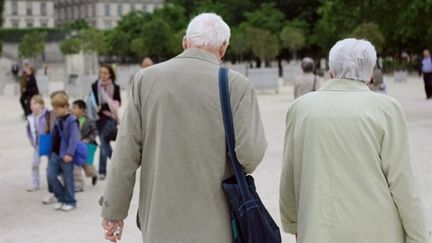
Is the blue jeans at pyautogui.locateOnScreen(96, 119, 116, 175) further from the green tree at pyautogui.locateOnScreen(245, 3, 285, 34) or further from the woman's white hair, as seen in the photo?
the green tree at pyautogui.locateOnScreen(245, 3, 285, 34)

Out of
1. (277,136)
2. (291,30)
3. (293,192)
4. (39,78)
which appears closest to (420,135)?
(277,136)

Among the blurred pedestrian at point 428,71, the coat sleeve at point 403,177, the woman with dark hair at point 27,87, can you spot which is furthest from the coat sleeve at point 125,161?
the blurred pedestrian at point 428,71

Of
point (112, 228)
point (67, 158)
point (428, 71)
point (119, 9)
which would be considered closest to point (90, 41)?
point (428, 71)

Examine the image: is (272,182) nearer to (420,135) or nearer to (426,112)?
(420,135)

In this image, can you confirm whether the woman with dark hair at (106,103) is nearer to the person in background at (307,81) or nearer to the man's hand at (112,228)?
the person in background at (307,81)

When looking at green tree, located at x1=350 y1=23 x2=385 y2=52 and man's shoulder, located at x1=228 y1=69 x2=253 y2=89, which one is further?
green tree, located at x1=350 y1=23 x2=385 y2=52

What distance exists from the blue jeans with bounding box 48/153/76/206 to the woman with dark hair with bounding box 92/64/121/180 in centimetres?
174

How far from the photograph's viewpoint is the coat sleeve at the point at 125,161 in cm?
379

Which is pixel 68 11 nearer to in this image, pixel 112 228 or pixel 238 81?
pixel 112 228

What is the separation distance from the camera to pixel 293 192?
→ 3773 mm

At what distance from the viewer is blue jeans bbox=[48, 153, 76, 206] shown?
8227mm

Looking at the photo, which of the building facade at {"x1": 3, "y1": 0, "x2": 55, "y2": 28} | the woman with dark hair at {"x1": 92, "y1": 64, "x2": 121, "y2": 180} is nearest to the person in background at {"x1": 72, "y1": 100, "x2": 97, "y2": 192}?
the woman with dark hair at {"x1": 92, "y1": 64, "x2": 121, "y2": 180}

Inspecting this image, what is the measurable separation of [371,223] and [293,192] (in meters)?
0.47

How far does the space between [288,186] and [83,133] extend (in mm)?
6414
